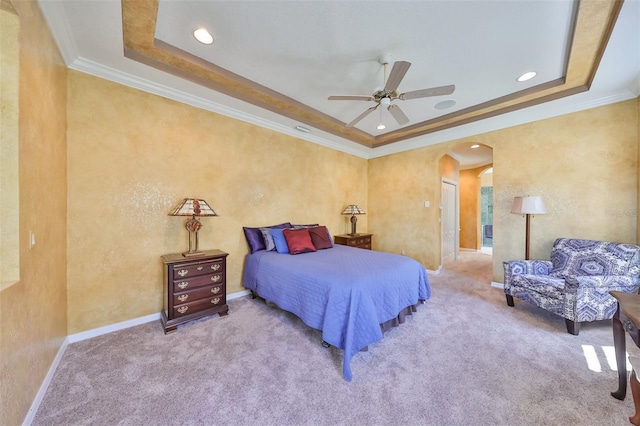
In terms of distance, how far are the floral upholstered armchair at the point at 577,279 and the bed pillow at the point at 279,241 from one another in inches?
122

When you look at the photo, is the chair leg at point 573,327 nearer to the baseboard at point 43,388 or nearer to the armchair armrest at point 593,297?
the armchair armrest at point 593,297

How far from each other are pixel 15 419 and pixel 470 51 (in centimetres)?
444

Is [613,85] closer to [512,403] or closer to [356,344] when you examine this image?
[512,403]

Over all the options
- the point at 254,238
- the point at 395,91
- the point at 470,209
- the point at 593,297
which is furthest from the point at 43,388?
the point at 470,209

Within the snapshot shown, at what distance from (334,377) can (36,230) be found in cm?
241

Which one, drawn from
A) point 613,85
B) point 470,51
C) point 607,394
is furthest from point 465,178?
point 607,394

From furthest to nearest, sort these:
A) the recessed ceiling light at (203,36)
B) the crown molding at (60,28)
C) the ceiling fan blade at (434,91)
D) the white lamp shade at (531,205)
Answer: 1. the white lamp shade at (531,205)
2. the ceiling fan blade at (434,91)
3. the recessed ceiling light at (203,36)
4. the crown molding at (60,28)

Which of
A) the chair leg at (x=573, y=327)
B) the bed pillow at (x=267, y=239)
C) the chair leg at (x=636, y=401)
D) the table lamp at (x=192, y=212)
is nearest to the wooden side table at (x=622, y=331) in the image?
the chair leg at (x=636, y=401)

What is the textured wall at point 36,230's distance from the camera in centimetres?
127

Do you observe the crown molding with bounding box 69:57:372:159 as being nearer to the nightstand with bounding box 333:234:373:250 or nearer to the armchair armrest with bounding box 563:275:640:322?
the nightstand with bounding box 333:234:373:250

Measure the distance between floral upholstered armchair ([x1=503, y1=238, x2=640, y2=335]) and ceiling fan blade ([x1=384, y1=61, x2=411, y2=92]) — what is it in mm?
2754

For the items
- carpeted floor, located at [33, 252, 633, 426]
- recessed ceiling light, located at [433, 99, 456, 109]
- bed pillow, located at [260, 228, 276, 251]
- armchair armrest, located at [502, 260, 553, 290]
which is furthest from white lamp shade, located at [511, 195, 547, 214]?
bed pillow, located at [260, 228, 276, 251]

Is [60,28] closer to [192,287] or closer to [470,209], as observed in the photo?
[192,287]

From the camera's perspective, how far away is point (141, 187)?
105 inches
